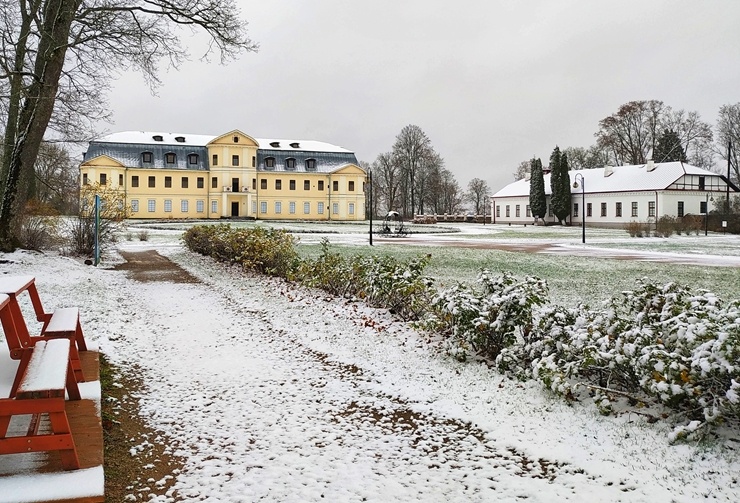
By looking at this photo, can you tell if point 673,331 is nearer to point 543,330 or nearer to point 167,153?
point 543,330

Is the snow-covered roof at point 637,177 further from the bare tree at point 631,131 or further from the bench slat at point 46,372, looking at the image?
the bench slat at point 46,372

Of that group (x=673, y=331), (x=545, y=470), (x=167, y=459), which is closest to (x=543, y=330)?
(x=673, y=331)

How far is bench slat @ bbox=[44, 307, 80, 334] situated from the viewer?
449 cm

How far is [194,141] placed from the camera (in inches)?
2719

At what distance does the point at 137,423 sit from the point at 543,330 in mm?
3619

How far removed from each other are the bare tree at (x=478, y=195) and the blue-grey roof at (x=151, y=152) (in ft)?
158

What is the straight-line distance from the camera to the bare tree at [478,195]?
323 feet

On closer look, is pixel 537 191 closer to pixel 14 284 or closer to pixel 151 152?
pixel 151 152

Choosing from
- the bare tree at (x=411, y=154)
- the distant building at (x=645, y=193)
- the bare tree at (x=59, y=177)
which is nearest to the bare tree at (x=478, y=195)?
the bare tree at (x=411, y=154)

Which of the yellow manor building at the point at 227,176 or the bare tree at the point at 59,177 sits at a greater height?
the yellow manor building at the point at 227,176

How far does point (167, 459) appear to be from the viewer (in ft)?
12.5

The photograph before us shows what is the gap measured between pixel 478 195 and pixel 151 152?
54.7 meters

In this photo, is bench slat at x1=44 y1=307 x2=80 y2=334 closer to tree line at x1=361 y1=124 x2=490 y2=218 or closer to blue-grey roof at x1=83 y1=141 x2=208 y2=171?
blue-grey roof at x1=83 y1=141 x2=208 y2=171

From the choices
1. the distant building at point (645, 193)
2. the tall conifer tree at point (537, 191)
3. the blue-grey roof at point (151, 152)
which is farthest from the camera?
the tall conifer tree at point (537, 191)
